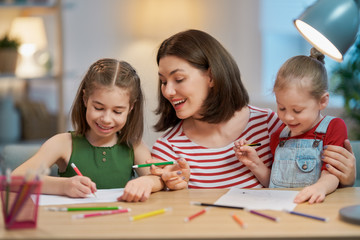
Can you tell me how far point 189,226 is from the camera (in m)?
1.15

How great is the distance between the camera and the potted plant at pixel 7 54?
4242 millimetres

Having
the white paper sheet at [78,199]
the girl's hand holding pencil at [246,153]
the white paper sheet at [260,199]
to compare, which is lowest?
the white paper sheet at [78,199]

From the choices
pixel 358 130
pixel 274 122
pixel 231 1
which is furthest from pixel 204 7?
pixel 274 122

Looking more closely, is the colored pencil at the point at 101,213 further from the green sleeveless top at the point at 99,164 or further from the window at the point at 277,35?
the window at the point at 277,35

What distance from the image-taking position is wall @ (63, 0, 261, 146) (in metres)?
5.21

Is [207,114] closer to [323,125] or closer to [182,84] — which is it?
[182,84]

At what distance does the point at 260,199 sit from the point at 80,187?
1.72 feet

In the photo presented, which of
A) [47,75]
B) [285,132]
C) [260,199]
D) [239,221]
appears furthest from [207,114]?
[47,75]

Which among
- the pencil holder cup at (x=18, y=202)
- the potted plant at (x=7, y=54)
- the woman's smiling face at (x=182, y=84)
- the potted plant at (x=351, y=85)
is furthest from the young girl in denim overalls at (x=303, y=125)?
the potted plant at (x=7, y=54)

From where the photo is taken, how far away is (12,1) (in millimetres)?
4332

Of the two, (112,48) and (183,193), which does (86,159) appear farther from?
(112,48)

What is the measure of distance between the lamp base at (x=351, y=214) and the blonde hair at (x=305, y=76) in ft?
1.64

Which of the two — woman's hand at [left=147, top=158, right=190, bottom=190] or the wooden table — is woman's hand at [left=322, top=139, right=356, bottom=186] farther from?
woman's hand at [left=147, top=158, right=190, bottom=190]

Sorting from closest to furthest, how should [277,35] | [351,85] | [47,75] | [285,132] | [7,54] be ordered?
1. [285,132]
2. [351,85]
3. [7,54]
4. [47,75]
5. [277,35]
